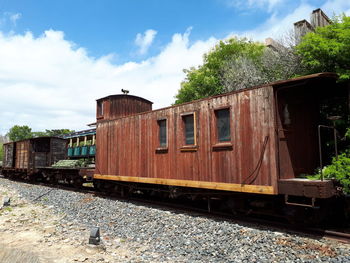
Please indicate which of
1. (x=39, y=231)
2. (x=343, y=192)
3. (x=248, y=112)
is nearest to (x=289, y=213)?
(x=343, y=192)

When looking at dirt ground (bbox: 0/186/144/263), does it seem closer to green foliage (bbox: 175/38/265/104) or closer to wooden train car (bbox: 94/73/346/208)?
wooden train car (bbox: 94/73/346/208)

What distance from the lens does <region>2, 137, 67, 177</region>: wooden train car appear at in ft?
60.5

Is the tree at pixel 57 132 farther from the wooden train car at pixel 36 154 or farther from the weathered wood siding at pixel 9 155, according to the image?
the wooden train car at pixel 36 154

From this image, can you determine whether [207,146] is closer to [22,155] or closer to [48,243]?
[48,243]

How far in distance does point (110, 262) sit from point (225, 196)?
3.80 m

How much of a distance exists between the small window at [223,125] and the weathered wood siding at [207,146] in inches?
5.1

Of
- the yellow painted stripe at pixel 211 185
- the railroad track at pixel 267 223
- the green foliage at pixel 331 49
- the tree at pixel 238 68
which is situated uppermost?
the tree at pixel 238 68

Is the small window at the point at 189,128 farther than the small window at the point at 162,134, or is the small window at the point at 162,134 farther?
the small window at the point at 162,134

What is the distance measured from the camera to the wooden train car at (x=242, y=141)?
20.1 ft

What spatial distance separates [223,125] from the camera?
7.30m

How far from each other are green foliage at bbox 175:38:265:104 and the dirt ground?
19675 mm

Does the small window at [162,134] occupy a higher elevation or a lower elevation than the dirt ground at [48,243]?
higher

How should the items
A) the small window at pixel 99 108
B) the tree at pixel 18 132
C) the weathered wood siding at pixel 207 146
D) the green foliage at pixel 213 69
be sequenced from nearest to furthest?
the weathered wood siding at pixel 207 146
the small window at pixel 99 108
the green foliage at pixel 213 69
the tree at pixel 18 132

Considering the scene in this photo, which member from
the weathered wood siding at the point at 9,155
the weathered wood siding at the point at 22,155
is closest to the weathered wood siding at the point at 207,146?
the weathered wood siding at the point at 22,155
